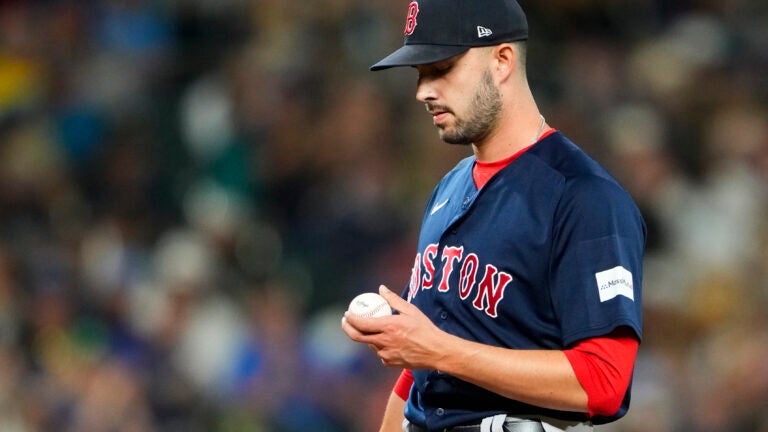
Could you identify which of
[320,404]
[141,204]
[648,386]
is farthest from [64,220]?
[648,386]

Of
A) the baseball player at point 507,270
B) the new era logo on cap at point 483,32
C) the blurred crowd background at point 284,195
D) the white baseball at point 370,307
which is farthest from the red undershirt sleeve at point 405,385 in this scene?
the blurred crowd background at point 284,195

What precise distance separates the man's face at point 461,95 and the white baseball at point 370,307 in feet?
1.59

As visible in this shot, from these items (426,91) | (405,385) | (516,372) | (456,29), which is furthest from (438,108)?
(405,385)

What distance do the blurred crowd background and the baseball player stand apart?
127 inches

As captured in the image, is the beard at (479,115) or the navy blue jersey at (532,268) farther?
the beard at (479,115)

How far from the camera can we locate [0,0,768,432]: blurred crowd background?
6.95 meters

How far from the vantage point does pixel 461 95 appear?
3.13 m

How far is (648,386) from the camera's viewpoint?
6.45 meters

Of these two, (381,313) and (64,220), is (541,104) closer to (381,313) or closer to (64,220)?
(64,220)

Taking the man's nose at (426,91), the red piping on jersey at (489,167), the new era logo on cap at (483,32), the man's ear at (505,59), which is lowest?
the red piping on jersey at (489,167)

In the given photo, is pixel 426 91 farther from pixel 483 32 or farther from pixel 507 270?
pixel 507 270

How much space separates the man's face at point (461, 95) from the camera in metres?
3.13

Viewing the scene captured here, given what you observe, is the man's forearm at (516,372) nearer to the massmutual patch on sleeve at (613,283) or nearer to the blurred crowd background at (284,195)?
the massmutual patch on sleeve at (613,283)

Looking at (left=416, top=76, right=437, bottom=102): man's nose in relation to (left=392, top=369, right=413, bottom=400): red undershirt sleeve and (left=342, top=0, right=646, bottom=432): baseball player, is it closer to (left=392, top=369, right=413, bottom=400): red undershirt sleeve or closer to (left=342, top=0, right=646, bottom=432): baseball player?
(left=342, top=0, right=646, bottom=432): baseball player
